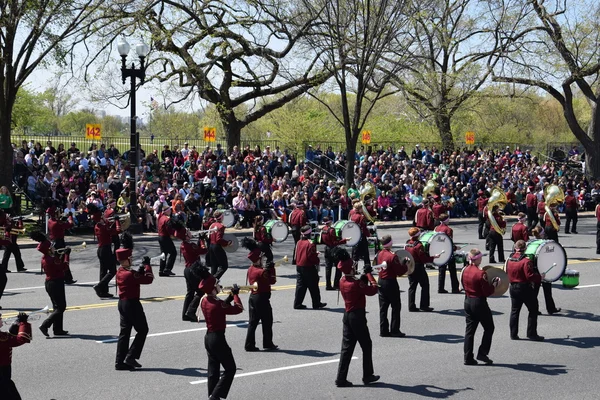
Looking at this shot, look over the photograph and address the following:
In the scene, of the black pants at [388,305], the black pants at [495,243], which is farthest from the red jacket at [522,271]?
the black pants at [495,243]

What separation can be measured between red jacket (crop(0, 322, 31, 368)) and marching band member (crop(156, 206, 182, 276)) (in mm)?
8240

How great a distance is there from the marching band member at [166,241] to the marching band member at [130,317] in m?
5.44

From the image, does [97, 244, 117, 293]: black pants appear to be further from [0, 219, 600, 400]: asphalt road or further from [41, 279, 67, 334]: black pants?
[41, 279, 67, 334]: black pants

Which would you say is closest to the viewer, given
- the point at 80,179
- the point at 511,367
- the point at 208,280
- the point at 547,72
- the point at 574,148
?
the point at 208,280

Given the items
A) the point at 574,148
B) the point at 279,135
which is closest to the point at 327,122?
the point at 279,135

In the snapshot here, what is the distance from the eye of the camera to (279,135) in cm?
5338

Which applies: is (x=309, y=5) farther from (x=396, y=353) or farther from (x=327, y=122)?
(x=327, y=122)

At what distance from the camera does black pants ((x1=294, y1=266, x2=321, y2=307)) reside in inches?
591

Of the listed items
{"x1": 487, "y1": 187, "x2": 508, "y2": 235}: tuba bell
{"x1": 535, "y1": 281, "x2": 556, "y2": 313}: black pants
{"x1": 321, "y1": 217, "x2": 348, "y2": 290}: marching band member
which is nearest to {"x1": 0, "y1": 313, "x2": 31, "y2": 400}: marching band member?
{"x1": 321, "y1": 217, "x2": 348, "y2": 290}: marching band member

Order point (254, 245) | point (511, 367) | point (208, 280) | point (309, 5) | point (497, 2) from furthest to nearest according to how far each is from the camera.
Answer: point (497, 2) → point (309, 5) → point (254, 245) → point (511, 367) → point (208, 280)

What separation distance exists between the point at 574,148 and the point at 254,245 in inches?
1534

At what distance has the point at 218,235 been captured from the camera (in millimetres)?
16391

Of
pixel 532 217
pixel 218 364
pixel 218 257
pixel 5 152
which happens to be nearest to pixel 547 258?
pixel 218 364

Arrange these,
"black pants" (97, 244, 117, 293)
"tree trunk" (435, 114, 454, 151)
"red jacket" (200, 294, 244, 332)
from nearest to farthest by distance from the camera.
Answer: "red jacket" (200, 294, 244, 332), "black pants" (97, 244, 117, 293), "tree trunk" (435, 114, 454, 151)
